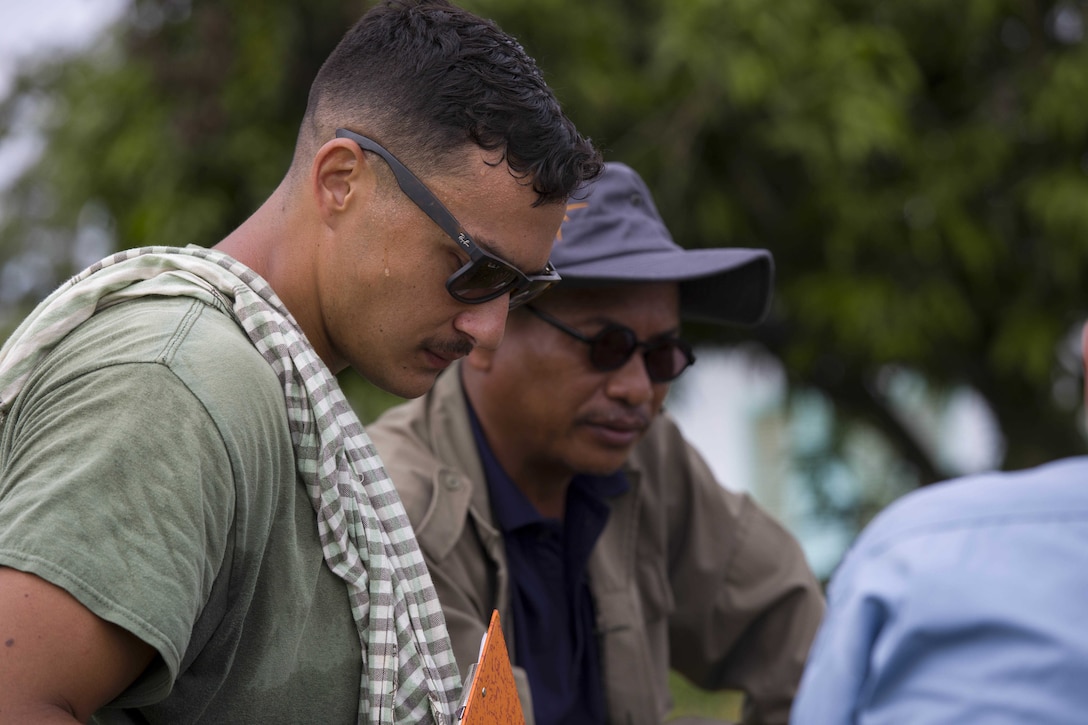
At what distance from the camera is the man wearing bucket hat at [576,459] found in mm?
2363

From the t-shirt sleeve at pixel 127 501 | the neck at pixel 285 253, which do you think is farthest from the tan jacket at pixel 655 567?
the t-shirt sleeve at pixel 127 501

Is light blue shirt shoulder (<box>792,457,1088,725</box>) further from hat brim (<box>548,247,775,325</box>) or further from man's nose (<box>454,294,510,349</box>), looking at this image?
hat brim (<box>548,247,775,325</box>)

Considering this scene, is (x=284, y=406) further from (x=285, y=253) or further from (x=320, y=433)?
(x=285, y=253)

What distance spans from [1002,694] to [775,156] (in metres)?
3.86

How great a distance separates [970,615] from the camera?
1070 mm

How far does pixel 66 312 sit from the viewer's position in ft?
4.30

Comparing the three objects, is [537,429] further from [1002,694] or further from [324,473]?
[1002,694]

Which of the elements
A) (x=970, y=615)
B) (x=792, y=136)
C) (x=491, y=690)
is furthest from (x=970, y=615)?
(x=792, y=136)

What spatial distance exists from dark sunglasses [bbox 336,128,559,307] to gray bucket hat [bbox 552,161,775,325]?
0.74m

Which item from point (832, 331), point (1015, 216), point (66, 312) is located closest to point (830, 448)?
point (832, 331)

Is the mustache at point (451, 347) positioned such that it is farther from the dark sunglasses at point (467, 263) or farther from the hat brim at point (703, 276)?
the hat brim at point (703, 276)

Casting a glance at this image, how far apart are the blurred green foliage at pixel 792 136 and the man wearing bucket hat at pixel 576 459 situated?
74.6 inches

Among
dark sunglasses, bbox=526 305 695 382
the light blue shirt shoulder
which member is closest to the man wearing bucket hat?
dark sunglasses, bbox=526 305 695 382

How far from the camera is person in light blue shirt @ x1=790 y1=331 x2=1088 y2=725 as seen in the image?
3.44 ft
